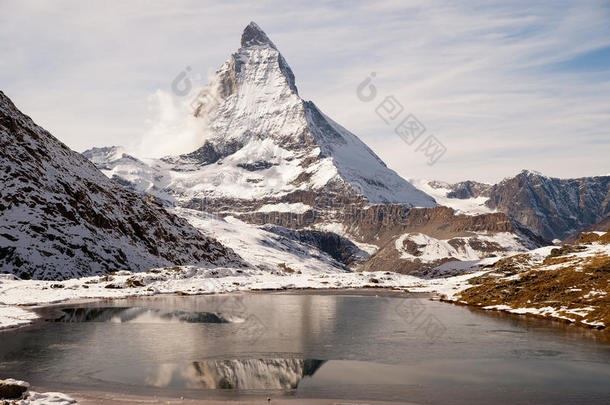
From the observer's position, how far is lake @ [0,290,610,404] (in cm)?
3016

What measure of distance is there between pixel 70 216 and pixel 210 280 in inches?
1461

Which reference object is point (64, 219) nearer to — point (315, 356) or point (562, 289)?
point (315, 356)

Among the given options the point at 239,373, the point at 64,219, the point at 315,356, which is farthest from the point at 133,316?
the point at 64,219

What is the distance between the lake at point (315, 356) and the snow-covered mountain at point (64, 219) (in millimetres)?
42378

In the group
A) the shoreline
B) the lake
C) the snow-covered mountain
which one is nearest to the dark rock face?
the lake

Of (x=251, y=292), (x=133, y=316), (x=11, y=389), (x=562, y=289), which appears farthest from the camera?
(x=251, y=292)

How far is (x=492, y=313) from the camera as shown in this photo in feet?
214

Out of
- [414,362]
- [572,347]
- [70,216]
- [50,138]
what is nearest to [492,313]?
[572,347]

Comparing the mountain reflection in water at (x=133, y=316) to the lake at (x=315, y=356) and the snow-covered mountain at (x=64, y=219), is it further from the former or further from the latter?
the snow-covered mountain at (x=64, y=219)

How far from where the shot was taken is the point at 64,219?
114 meters

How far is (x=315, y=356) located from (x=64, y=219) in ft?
301

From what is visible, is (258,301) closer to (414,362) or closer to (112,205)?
(414,362)

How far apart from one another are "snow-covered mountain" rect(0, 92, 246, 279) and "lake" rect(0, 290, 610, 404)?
42.4m

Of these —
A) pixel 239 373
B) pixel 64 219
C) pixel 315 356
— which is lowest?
pixel 315 356
